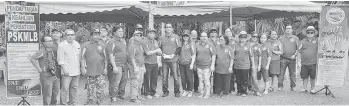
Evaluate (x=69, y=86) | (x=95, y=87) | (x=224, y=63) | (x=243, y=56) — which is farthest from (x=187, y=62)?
(x=69, y=86)

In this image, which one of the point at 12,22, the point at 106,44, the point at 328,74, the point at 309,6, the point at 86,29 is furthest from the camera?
the point at 86,29

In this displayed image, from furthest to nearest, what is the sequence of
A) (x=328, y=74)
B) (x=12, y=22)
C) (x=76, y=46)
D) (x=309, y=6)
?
1. (x=309, y=6)
2. (x=328, y=74)
3. (x=76, y=46)
4. (x=12, y=22)

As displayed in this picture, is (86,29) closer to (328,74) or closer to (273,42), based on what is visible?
(273,42)

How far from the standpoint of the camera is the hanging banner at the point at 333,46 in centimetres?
717

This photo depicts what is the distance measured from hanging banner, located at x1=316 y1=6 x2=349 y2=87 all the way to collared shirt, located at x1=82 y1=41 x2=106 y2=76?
172 inches

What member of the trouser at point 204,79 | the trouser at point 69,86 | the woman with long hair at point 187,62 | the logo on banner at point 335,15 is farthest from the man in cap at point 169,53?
the logo on banner at point 335,15


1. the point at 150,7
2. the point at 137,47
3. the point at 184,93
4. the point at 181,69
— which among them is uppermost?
the point at 150,7

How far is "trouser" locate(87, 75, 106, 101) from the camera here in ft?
21.0

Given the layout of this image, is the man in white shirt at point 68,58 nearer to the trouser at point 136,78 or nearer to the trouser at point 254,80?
the trouser at point 136,78

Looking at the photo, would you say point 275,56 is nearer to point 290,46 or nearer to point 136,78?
point 290,46

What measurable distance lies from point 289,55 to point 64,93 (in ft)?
16.1

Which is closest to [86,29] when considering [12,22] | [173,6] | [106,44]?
[173,6]

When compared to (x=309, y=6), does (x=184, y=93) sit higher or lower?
lower

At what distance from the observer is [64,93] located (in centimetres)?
614
